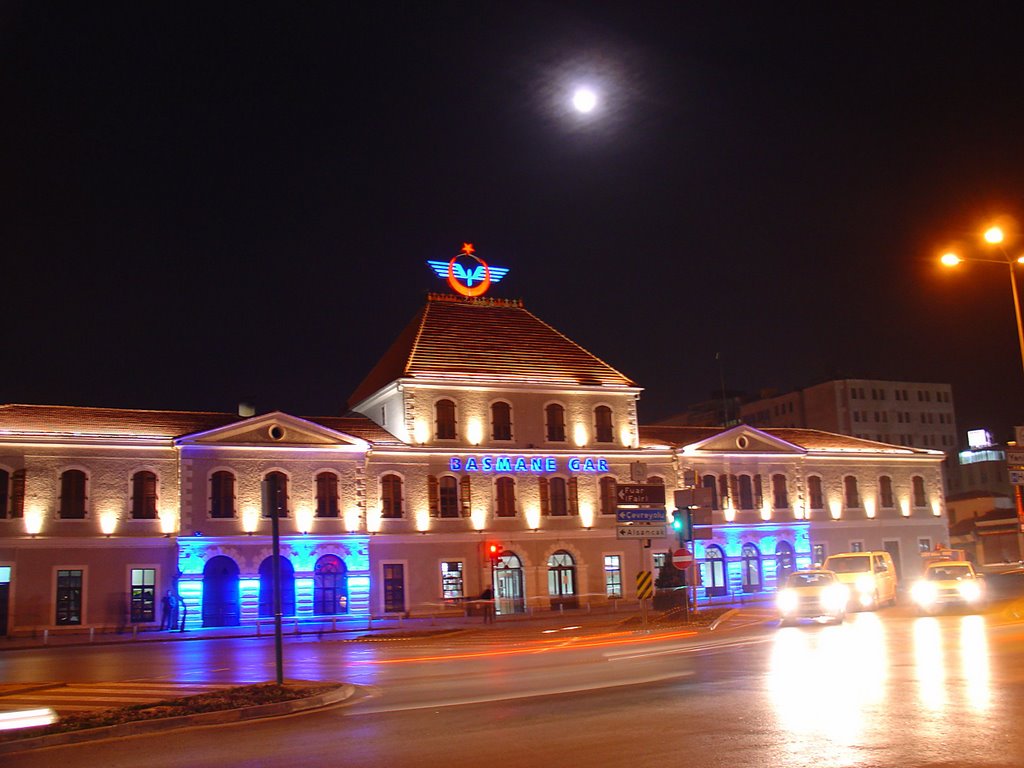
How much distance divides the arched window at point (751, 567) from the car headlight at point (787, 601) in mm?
26800

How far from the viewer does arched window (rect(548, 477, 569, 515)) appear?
5169cm

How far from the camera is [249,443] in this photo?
45.3 meters

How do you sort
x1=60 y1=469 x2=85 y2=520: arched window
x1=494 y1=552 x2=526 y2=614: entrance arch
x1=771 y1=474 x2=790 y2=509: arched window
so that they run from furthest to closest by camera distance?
x1=771 y1=474 x2=790 y2=509: arched window, x1=494 y1=552 x2=526 y2=614: entrance arch, x1=60 y1=469 x2=85 y2=520: arched window

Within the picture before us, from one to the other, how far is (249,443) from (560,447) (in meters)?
15.5

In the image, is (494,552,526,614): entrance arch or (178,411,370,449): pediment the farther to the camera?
(494,552,526,614): entrance arch

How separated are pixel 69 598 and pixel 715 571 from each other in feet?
106

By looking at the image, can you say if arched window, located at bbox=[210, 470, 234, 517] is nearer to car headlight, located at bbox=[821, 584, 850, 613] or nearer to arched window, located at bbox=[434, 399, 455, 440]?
arched window, located at bbox=[434, 399, 455, 440]

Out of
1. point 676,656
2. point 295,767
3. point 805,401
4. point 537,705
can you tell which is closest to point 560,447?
point 676,656

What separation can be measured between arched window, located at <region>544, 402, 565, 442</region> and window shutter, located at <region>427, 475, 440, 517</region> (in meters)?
6.72

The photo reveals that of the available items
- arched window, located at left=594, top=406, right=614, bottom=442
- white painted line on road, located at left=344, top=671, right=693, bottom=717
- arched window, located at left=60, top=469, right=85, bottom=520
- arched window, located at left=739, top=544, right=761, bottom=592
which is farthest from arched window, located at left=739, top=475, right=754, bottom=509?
white painted line on road, located at left=344, top=671, right=693, bottom=717

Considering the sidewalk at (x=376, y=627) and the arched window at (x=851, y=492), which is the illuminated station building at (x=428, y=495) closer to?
the arched window at (x=851, y=492)

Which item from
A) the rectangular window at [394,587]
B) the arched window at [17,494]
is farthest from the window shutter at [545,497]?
the arched window at [17,494]

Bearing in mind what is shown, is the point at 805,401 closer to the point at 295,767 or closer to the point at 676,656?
the point at 676,656

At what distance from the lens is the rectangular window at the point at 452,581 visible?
48.5 metres
